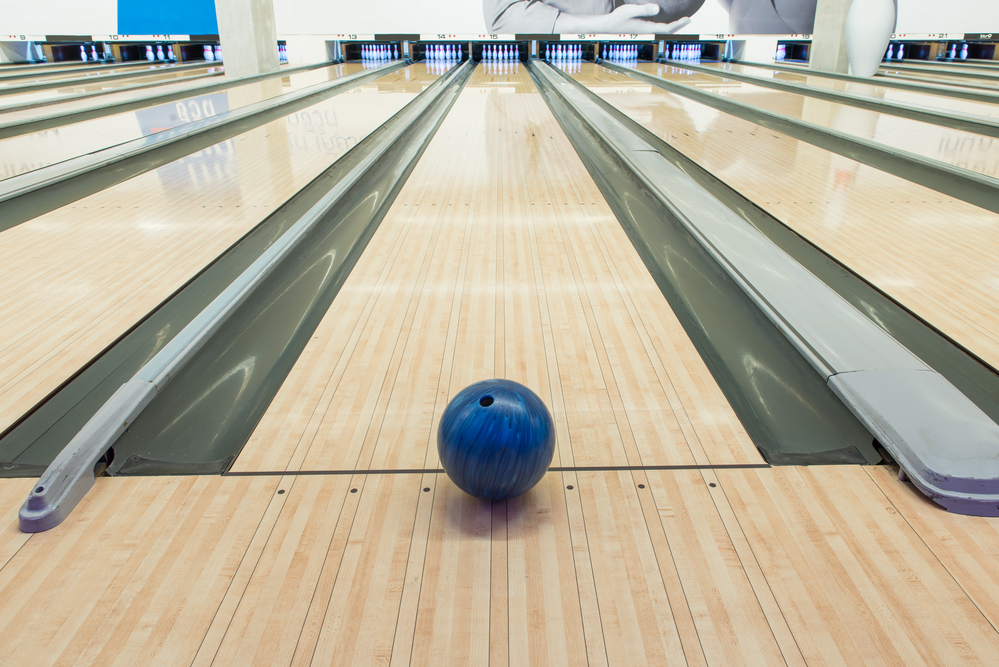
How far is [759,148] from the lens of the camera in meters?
4.16

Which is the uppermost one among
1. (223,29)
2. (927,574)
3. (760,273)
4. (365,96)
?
(223,29)

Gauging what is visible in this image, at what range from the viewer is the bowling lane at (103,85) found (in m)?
5.94

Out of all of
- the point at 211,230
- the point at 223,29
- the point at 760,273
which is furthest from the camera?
the point at 223,29

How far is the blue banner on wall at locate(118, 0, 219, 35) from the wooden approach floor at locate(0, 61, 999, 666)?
1038cm

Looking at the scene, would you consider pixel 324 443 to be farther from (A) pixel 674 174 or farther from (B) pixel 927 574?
(A) pixel 674 174

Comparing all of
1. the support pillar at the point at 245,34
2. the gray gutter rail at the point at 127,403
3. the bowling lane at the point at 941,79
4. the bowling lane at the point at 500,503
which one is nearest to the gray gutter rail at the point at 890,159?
the bowling lane at the point at 500,503

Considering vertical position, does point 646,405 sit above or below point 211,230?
below

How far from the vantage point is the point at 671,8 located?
9.72m

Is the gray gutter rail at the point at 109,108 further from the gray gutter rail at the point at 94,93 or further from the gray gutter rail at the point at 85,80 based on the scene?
the gray gutter rail at the point at 85,80

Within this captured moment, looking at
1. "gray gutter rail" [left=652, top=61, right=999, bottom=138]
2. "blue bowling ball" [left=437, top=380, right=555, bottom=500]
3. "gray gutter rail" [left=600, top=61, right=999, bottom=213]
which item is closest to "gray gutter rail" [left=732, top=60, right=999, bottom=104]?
"gray gutter rail" [left=652, top=61, right=999, bottom=138]

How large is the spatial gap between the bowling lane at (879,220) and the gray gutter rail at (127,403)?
2.20 m

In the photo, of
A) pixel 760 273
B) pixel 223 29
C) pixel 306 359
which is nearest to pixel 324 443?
pixel 306 359

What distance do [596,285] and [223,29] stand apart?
7441mm

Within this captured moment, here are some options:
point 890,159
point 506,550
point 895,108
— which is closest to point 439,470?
point 506,550
